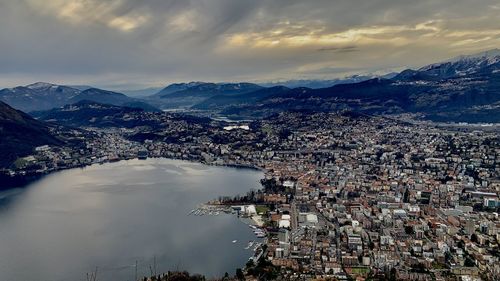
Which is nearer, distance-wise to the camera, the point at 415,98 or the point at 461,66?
the point at 415,98

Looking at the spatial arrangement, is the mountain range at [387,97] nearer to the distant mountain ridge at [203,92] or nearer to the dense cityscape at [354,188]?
the distant mountain ridge at [203,92]

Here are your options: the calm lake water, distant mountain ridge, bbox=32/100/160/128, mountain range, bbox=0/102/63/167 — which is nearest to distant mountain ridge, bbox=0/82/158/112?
distant mountain ridge, bbox=32/100/160/128

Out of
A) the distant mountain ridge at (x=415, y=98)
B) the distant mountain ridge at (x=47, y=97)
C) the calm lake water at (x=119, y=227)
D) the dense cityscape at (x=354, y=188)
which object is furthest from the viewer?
the distant mountain ridge at (x=47, y=97)

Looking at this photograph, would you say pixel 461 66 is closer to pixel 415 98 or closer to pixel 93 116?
pixel 415 98

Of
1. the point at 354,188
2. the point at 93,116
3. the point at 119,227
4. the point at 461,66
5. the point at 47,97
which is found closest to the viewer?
the point at 119,227

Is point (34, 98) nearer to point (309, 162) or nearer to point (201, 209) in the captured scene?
point (309, 162)

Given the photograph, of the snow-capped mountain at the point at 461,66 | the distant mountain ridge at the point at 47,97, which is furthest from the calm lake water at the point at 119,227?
the snow-capped mountain at the point at 461,66

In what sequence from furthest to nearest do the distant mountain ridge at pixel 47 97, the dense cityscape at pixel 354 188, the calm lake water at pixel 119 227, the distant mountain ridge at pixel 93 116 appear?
the distant mountain ridge at pixel 47 97 < the distant mountain ridge at pixel 93 116 < the calm lake water at pixel 119 227 < the dense cityscape at pixel 354 188

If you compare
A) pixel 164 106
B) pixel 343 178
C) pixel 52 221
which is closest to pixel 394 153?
pixel 343 178

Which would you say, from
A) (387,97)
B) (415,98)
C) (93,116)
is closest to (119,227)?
(93,116)
